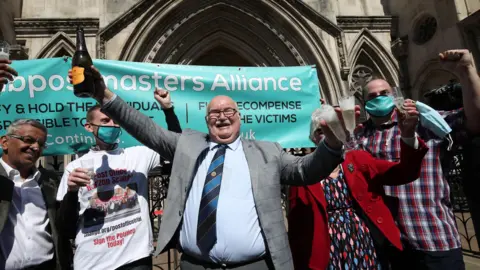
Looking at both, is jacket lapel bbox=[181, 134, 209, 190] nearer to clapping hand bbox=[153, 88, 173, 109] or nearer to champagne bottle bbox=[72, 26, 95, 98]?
clapping hand bbox=[153, 88, 173, 109]

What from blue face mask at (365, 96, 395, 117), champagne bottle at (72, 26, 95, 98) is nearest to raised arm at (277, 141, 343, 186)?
blue face mask at (365, 96, 395, 117)

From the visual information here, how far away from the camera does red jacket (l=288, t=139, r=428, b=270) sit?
1.90 metres

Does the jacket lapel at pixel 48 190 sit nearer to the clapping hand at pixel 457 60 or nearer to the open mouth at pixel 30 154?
the open mouth at pixel 30 154

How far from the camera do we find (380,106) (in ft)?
7.12

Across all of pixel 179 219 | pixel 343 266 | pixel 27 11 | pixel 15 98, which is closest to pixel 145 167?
pixel 179 219

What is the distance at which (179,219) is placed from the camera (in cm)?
169

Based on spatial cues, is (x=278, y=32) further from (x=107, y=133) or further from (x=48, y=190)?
(x=48, y=190)

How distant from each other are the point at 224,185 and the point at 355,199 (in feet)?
3.03

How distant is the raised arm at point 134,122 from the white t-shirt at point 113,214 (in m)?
0.43

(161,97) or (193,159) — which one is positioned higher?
(161,97)

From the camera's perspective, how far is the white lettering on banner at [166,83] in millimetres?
3260

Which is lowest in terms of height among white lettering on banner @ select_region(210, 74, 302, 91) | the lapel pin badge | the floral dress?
the floral dress

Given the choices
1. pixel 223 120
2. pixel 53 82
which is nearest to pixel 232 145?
pixel 223 120

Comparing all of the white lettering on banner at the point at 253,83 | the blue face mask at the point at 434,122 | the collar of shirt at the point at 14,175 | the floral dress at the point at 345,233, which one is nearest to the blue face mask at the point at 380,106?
the blue face mask at the point at 434,122
